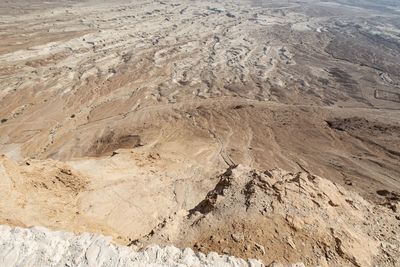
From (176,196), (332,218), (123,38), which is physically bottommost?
(123,38)

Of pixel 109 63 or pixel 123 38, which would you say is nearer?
pixel 109 63

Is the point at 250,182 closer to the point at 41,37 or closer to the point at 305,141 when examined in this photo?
the point at 305,141

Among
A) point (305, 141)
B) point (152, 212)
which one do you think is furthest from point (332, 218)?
point (305, 141)

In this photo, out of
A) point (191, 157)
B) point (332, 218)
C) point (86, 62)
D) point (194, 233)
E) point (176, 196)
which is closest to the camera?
point (194, 233)

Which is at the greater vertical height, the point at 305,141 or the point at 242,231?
the point at 242,231

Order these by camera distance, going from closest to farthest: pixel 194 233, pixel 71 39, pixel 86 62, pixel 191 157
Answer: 1. pixel 194 233
2. pixel 191 157
3. pixel 86 62
4. pixel 71 39

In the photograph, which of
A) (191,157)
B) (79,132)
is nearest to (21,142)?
(79,132)
